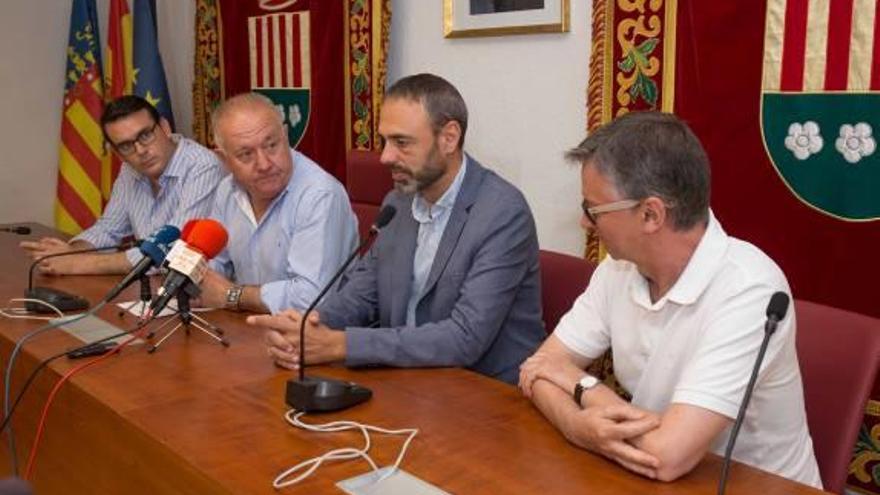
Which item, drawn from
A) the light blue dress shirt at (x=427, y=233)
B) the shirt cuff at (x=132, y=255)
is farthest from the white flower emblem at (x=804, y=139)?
the shirt cuff at (x=132, y=255)

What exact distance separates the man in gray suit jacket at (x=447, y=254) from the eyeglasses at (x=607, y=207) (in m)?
0.53

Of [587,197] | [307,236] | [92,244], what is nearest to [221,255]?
[307,236]

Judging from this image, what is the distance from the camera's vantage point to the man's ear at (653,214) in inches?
56.5

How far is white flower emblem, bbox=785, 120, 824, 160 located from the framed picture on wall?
2.94ft

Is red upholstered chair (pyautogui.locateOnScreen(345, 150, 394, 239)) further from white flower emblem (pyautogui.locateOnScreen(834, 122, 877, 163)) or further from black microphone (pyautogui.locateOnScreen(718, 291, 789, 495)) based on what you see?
black microphone (pyautogui.locateOnScreen(718, 291, 789, 495))

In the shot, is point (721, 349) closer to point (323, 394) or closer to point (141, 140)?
point (323, 394)

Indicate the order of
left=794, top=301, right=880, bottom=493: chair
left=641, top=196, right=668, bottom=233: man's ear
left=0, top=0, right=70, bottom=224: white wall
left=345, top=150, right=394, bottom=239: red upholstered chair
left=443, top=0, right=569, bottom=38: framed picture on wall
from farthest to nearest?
left=0, top=0, right=70, bottom=224: white wall < left=345, top=150, right=394, bottom=239: red upholstered chair < left=443, top=0, right=569, bottom=38: framed picture on wall < left=794, top=301, right=880, bottom=493: chair < left=641, top=196, right=668, bottom=233: man's ear

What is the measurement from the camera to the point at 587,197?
4.93 ft

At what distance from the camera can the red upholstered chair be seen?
10.6 ft

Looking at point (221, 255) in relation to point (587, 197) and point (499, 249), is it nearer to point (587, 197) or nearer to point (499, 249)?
point (499, 249)

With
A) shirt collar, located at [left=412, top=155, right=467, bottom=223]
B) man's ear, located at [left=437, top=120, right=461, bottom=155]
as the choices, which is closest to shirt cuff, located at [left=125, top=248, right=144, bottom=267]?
shirt collar, located at [left=412, top=155, right=467, bottom=223]

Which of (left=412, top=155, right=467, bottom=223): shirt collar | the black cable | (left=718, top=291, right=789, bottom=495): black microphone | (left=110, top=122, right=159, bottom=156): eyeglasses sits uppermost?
(left=110, top=122, right=159, bottom=156): eyeglasses

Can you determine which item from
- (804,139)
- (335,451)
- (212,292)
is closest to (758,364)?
(335,451)

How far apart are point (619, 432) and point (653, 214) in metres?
0.37
